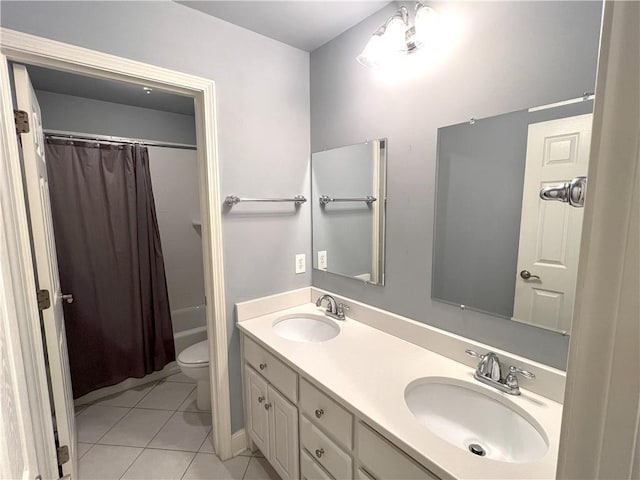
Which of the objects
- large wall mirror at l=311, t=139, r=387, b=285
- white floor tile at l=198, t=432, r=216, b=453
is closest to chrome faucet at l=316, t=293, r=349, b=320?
large wall mirror at l=311, t=139, r=387, b=285

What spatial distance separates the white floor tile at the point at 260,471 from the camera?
1.68m

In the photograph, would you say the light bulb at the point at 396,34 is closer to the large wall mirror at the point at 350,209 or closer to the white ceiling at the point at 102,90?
the large wall mirror at the point at 350,209

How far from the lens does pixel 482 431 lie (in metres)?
1.10

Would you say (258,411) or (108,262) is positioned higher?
(108,262)

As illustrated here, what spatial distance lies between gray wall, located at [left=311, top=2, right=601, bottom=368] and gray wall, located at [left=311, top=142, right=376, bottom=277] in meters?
0.09

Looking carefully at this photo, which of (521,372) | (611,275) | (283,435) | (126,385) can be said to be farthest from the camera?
(126,385)

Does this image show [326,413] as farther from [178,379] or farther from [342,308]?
[178,379]

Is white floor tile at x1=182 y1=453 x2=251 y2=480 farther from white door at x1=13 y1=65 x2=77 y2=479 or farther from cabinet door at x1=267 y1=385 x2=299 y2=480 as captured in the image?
white door at x1=13 y1=65 x2=77 y2=479

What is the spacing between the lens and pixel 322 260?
2023 millimetres

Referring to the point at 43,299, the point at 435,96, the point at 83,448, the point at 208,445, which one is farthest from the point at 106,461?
the point at 435,96

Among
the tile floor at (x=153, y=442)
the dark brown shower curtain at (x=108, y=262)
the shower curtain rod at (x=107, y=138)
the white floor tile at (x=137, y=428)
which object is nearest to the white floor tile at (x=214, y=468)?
the tile floor at (x=153, y=442)

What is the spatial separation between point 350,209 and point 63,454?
1968 mm

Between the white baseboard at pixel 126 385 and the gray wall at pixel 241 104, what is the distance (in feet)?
4.00

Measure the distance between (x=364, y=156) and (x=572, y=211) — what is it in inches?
37.8
